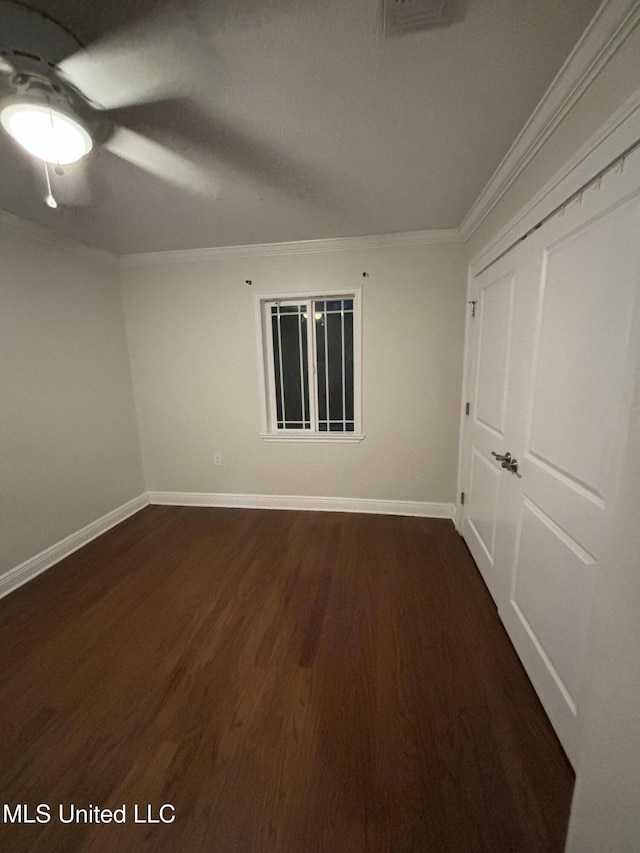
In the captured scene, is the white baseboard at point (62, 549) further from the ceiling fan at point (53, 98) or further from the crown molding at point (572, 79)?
the crown molding at point (572, 79)

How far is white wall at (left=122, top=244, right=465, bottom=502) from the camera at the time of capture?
2.55m

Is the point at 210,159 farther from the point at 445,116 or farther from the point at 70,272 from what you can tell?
the point at 70,272

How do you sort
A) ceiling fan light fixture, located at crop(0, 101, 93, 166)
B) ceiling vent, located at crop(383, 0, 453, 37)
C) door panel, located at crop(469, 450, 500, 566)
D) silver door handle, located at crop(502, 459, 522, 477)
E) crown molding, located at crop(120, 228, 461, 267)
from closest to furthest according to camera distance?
1. ceiling vent, located at crop(383, 0, 453, 37)
2. ceiling fan light fixture, located at crop(0, 101, 93, 166)
3. silver door handle, located at crop(502, 459, 522, 477)
4. door panel, located at crop(469, 450, 500, 566)
5. crown molding, located at crop(120, 228, 461, 267)

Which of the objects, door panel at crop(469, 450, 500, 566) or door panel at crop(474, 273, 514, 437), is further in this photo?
door panel at crop(469, 450, 500, 566)

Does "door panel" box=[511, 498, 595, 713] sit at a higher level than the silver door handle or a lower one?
lower

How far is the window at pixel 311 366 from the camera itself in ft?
9.02

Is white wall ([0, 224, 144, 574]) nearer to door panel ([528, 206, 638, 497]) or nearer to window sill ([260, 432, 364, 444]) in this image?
window sill ([260, 432, 364, 444])

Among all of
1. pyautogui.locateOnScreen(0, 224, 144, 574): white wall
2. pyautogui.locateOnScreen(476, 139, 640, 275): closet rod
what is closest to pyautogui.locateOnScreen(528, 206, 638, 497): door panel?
pyautogui.locateOnScreen(476, 139, 640, 275): closet rod

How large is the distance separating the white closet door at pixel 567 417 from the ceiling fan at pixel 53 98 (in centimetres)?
166

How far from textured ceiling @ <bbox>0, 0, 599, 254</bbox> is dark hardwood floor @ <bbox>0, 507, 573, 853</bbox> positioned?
2403 millimetres

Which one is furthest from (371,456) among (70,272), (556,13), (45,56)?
(70,272)

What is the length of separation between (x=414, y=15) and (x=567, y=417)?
135 cm

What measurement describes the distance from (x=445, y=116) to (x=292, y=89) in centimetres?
64

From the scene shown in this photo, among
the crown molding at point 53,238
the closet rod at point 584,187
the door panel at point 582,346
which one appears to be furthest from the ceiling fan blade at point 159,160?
the door panel at point 582,346
